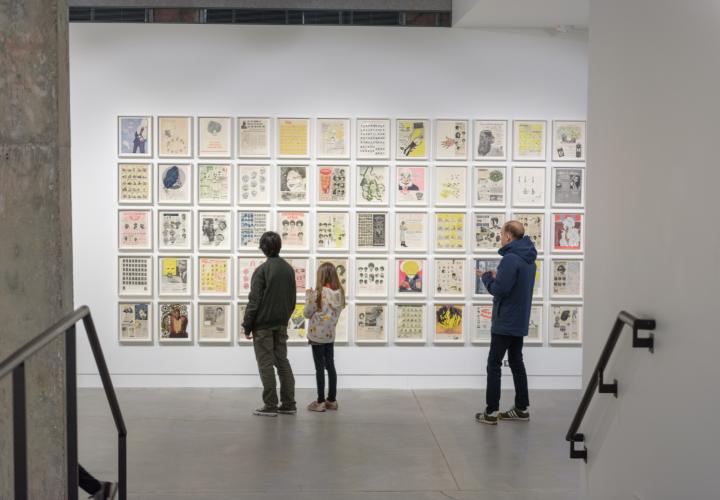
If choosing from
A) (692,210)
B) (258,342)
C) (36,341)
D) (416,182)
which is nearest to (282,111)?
(416,182)

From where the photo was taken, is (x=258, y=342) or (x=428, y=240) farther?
(x=428, y=240)

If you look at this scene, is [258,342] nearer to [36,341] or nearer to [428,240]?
[428,240]

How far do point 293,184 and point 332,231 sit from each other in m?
0.67

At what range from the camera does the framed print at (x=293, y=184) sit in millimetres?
11055

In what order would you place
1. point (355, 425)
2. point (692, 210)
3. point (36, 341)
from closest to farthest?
point (36, 341) → point (692, 210) → point (355, 425)

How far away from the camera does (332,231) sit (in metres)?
11.1

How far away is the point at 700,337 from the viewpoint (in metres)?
4.71

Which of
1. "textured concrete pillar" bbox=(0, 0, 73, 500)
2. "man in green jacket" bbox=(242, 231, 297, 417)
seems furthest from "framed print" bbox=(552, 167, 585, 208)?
"textured concrete pillar" bbox=(0, 0, 73, 500)

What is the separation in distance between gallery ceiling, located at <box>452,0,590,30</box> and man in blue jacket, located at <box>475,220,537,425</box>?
2.16m

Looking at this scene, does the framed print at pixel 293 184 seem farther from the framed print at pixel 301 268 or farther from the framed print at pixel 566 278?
the framed print at pixel 566 278

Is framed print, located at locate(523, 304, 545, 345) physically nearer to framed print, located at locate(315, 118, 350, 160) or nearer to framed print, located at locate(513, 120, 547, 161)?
framed print, located at locate(513, 120, 547, 161)

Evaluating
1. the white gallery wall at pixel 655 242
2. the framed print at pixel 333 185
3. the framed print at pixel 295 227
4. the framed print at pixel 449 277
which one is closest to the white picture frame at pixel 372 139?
the framed print at pixel 333 185

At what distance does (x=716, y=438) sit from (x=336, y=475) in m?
3.77

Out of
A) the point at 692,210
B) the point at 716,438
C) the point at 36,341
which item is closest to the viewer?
the point at 36,341
